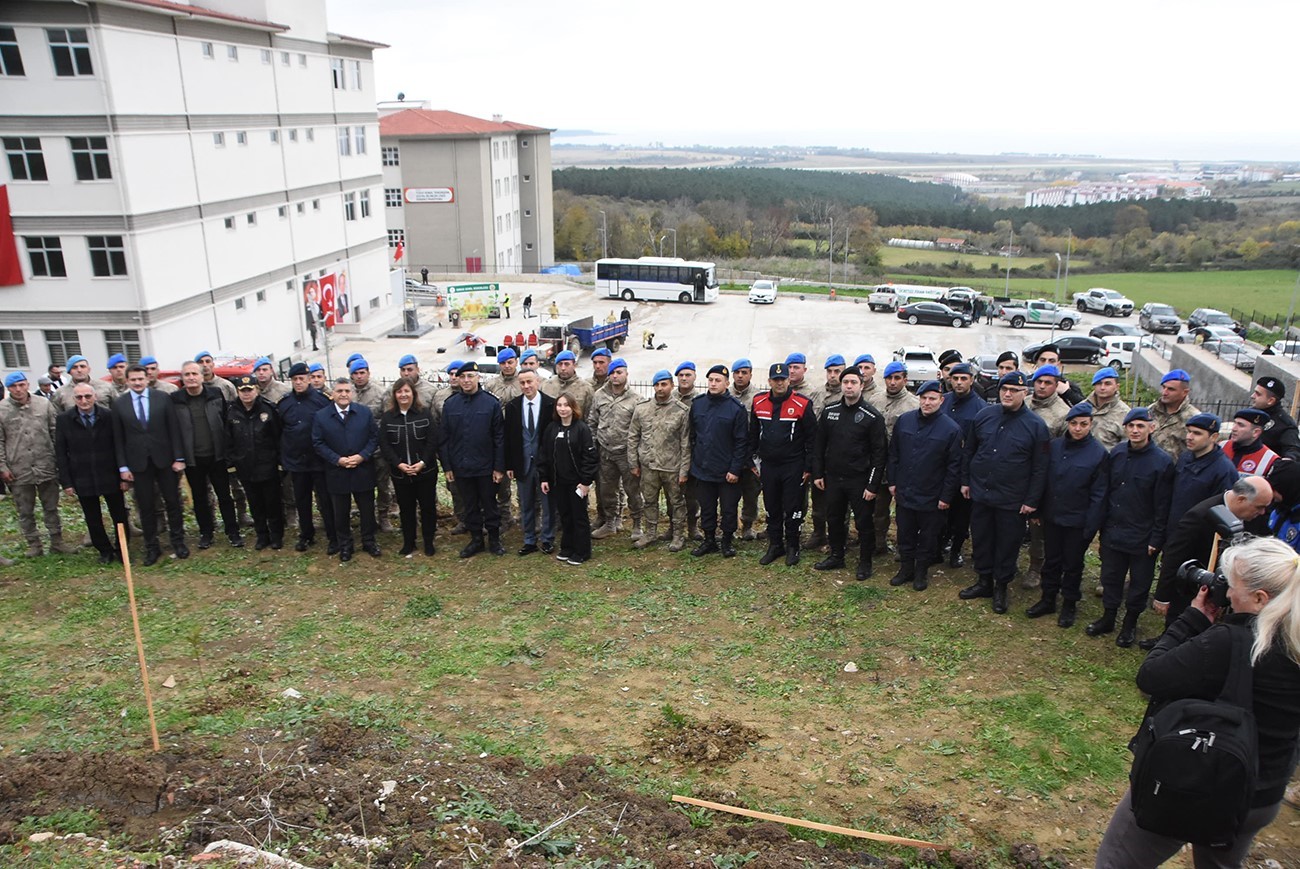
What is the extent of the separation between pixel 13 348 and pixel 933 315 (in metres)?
38.5

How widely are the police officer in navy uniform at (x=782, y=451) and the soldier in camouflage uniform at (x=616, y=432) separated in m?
1.31

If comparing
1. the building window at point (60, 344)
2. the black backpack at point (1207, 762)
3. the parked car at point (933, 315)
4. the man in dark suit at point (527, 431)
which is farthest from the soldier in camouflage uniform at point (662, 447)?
the parked car at point (933, 315)

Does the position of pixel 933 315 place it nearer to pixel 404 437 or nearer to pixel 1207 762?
pixel 404 437

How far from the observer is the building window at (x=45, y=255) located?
2397cm

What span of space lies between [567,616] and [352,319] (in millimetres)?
34826

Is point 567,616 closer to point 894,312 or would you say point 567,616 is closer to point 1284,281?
point 894,312

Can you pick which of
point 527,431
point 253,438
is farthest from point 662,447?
point 253,438

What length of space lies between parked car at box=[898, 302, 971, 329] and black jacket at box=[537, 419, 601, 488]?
3897 centimetres

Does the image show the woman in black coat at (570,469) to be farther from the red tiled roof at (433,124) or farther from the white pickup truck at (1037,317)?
the red tiled roof at (433,124)

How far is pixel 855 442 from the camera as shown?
7.50 m

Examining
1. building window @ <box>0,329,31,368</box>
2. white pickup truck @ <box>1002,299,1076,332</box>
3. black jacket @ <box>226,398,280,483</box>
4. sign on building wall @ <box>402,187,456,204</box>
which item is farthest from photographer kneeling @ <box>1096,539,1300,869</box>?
sign on building wall @ <box>402,187,456,204</box>

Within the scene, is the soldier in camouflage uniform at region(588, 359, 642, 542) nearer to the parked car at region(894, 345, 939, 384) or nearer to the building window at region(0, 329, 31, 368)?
the parked car at region(894, 345, 939, 384)

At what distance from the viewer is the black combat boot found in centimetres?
664

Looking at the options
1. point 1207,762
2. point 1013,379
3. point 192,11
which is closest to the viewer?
point 1207,762
